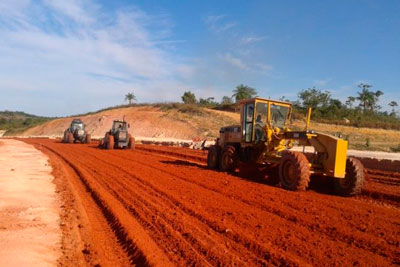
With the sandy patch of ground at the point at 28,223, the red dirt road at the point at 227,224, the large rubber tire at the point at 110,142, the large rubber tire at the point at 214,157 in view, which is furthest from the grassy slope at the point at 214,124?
the sandy patch of ground at the point at 28,223

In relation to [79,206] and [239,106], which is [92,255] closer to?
[79,206]

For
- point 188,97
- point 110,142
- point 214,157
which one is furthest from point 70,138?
point 188,97

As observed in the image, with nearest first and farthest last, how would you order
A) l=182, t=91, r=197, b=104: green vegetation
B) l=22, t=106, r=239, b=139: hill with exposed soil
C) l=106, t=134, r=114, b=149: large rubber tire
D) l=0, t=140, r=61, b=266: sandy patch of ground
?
l=0, t=140, r=61, b=266: sandy patch of ground → l=106, t=134, r=114, b=149: large rubber tire → l=22, t=106, r=239, b=139: hill with exposed soil → l=182, t=91, r=197, b=104: green vegetation

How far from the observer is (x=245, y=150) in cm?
1298

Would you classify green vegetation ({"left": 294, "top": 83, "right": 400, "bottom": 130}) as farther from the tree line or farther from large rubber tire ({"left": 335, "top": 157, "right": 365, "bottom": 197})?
large rubber tire ({"left": 335, "top": 157, "right": 365, "bottom": 197})

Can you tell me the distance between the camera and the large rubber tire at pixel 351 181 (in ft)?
30.5

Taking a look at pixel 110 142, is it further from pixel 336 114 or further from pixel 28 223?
pixel 336 114

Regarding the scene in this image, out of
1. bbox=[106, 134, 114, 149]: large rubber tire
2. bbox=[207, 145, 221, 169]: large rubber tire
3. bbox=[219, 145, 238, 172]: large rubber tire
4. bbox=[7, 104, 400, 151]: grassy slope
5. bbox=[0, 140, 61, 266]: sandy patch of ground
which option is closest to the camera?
bbox=[0, 140, 61, 266]: sandy patch of ground

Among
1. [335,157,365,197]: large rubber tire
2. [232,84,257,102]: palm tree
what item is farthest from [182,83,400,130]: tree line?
[335,157,365,197]: large rubber tire

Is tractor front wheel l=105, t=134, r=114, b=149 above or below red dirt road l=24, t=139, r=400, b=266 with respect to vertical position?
above

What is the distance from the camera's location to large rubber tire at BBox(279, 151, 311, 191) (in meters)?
9.27

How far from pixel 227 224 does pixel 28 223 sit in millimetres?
3470

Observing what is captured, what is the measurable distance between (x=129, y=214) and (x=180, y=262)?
263 cm

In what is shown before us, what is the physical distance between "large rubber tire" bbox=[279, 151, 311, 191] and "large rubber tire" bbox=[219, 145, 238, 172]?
2994 mm
